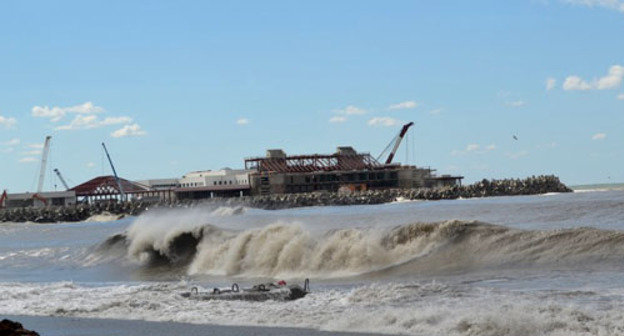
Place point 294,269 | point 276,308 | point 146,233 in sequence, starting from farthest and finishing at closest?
1. point 146,233
2. point 294,269
3. point 276,308

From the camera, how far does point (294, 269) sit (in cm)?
2817

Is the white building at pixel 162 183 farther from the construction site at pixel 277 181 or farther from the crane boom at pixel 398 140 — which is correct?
the crane boom at pixel 398 140

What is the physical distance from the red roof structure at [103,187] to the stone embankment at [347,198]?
109ft

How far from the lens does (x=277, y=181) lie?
14462cm

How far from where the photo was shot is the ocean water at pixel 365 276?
1567cm

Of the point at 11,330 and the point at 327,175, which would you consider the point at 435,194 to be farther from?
the point at 11,330

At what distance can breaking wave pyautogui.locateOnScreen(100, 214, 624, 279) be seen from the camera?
81.8 ft

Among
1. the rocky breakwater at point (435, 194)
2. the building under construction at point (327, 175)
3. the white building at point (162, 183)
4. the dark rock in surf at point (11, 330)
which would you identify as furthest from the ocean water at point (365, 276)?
the white building at point (162, 183)

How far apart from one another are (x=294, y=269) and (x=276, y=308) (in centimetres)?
983

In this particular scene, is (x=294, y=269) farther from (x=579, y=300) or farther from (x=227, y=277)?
(x=579, y=300)

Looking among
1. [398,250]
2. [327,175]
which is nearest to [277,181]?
[327,175]

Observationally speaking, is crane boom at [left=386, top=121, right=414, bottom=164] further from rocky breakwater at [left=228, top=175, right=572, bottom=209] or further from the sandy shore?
the sandy shore

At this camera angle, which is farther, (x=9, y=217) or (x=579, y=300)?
(x=9, y=217)

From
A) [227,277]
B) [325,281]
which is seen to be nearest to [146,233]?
[227,277]
